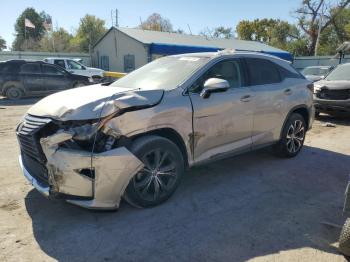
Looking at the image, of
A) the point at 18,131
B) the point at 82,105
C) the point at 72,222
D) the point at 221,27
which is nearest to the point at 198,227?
the point at 72,222

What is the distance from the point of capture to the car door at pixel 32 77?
15031 millimetres

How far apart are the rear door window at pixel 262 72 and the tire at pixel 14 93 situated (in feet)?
39.7

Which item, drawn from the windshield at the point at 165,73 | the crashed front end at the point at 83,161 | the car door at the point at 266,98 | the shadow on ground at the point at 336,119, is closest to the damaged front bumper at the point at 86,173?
the crashed front end at the point at 83,161

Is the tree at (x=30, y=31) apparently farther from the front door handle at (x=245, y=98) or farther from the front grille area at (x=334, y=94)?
the front door handle at (x=245, y=98)

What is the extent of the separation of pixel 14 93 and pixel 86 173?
1291 cm

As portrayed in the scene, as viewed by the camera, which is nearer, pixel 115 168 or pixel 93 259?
pixel 93 259

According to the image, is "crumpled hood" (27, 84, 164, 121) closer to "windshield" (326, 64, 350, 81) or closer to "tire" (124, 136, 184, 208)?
"tire" (124, 136, 184, 208)

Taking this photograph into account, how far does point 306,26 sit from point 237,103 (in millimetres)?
49556

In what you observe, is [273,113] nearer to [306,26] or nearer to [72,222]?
[72,222]

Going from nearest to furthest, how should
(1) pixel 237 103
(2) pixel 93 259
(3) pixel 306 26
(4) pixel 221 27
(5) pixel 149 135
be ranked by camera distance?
(2) pixel 93 259, (5) pixel 149 135, (1) pixel 237 103, (3) pixel 306 26, (4) pixel 221 27

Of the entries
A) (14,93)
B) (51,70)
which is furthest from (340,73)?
(14,93)

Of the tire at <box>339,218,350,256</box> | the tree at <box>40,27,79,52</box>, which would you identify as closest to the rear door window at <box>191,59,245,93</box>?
the tire at <box>339,218,350,256</box>

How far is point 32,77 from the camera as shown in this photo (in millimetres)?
15203

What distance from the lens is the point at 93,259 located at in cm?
327
